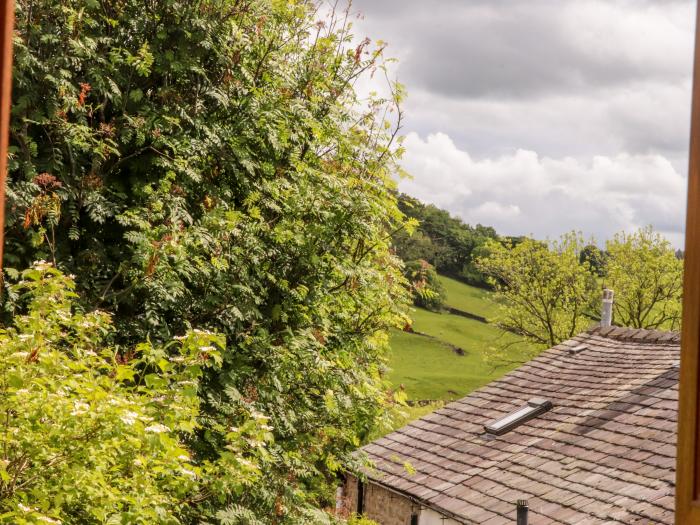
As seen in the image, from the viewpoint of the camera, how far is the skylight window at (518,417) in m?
13.5

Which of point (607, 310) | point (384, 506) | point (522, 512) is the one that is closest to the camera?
point (522, 512)

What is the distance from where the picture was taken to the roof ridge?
14.4 m

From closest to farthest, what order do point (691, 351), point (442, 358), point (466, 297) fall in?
point (691, 351) → point (442, 358) → point (466, 297)

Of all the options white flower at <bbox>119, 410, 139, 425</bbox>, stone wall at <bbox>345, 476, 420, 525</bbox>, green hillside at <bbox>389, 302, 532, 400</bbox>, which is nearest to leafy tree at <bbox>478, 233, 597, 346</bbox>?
green hillside at <bbox>389, 302, 532, 400</bbox>

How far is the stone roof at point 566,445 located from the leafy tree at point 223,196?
6.03 feet

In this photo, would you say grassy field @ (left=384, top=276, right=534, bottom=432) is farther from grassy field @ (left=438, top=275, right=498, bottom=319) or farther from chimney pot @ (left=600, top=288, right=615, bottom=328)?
chimney pot @ (left=600, top=288, right=615, bottom=328)

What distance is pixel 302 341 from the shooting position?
8.52 metres

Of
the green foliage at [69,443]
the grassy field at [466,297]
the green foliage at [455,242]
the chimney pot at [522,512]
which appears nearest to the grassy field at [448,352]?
the grassy field at [466,297]

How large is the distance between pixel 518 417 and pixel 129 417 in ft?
33.1

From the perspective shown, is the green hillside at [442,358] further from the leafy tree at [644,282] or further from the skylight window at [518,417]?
the skylight window at [518,417]

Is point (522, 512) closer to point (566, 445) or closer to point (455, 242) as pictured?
point (566, 445)

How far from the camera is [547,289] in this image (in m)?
34.9

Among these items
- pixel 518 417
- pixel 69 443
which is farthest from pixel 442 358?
pixel 69 443

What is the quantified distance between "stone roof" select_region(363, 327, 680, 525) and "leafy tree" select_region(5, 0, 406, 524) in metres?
1.84
